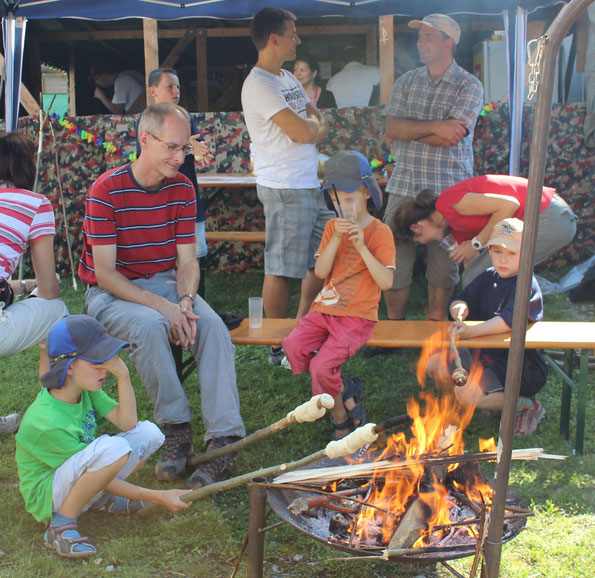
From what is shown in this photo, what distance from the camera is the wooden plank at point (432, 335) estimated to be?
334cm

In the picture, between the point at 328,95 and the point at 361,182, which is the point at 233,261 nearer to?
the point at 328,95

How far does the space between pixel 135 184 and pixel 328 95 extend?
6.17m

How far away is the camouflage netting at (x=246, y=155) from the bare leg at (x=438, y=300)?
7.26 feet

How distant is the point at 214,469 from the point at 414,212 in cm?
220

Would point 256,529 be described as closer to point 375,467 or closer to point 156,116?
point 375,467

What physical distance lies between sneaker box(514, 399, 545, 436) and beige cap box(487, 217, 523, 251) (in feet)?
2.97

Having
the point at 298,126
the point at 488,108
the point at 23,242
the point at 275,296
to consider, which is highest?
the point at 488,108

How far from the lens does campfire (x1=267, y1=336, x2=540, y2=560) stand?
2111 millimetres

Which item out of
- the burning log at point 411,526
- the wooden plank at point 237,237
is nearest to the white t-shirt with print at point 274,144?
the wooden plank at point 237,237

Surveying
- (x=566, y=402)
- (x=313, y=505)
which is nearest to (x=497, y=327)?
(x=566, y=402)

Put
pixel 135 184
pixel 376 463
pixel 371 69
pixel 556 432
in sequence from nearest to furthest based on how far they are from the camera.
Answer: pixel 376 463 → pixel 135 184 → pixel 556 432 → pixel 371 69

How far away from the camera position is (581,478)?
3229 mm

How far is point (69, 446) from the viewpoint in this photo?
8.64 feet

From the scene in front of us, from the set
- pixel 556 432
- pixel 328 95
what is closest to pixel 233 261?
pixel 328 95
